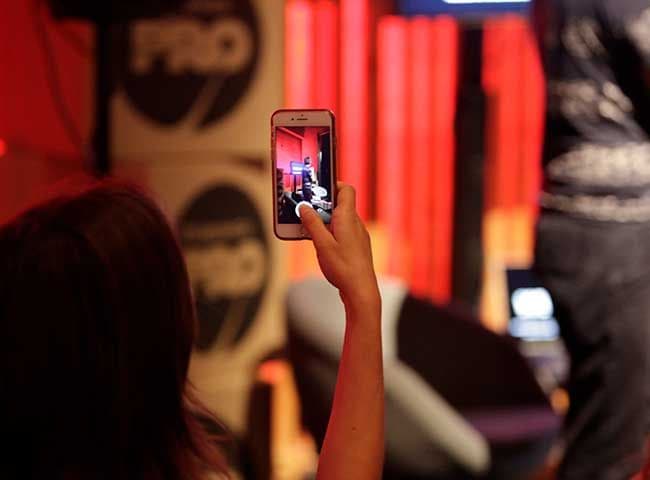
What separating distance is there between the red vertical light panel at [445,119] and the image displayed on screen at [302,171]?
3.23m

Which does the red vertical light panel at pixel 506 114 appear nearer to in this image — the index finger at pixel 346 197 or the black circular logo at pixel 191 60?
the black circular logo at pixel 191 60

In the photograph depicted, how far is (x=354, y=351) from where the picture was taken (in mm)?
940

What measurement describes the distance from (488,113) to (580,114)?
2.66 meters

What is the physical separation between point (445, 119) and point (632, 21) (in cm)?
267

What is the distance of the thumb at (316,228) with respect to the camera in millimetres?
922

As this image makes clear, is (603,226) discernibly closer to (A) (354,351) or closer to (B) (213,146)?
(A) (354,351)

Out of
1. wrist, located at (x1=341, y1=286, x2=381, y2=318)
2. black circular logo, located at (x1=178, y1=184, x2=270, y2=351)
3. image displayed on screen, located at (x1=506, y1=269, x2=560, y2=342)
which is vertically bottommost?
image displayed on screen, located at (x1=506, y1=269, x2=560, y2=342)

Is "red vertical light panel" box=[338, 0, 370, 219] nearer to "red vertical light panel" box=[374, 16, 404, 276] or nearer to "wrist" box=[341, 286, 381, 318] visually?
"red vertical light panel" box=[374, 16, 404, 276]

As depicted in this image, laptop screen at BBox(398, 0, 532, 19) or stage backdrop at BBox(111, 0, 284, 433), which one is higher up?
laptop screen at BBox(398, 0, 532, 19)

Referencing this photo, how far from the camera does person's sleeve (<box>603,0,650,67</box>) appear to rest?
59.0 inches

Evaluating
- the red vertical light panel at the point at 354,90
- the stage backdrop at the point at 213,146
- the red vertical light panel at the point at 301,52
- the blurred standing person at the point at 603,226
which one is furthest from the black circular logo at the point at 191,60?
the red vertical light panel at the point at 354,90

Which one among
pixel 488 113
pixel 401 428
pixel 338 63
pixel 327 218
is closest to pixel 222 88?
pixel 401 428

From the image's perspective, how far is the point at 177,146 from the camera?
2299 mm

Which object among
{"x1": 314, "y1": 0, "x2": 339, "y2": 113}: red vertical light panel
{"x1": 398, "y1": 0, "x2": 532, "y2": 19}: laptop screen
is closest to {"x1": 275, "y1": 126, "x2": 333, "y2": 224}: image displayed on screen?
{"x1": 398, "y1": 0, "x2": 532, "y2": 19}: laptop screen
